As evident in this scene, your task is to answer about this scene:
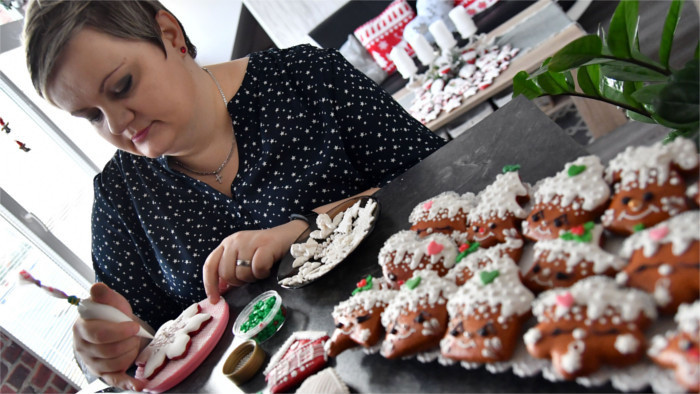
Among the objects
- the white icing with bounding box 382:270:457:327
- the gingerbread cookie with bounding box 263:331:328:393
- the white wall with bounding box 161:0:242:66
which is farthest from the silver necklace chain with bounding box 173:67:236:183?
the white wall with bounding box 161:0:242:66

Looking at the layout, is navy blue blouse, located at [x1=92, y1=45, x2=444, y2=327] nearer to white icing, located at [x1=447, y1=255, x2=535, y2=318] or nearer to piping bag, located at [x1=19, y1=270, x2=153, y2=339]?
piping bag, located at [x1=19, y1=270, x2=153, y2=339]

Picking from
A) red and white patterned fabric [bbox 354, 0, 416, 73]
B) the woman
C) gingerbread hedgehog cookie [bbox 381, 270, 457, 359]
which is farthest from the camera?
red and white patterned fabric [bbox 354, 0, 416, 73]

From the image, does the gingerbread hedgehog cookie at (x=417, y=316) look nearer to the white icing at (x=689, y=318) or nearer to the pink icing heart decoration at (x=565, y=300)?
the pink icing heart decoration at (x=565, y=300)

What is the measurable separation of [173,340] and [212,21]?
146 inches

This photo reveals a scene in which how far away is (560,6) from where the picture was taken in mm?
2863

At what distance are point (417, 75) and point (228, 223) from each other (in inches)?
90.7

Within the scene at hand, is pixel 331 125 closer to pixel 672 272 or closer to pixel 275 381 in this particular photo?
pixel 275 381

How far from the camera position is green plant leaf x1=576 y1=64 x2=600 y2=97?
2.91 feet

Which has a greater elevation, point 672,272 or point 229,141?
point 229,141

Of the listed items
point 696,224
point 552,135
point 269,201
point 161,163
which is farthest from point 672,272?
point 161,163

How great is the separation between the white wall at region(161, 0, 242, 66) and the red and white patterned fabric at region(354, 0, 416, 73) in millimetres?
1197

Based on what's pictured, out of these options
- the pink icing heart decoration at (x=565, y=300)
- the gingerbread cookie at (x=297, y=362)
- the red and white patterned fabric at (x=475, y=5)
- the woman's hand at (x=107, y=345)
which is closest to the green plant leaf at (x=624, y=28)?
the pink icing heart decoration at (x=565, y=300)

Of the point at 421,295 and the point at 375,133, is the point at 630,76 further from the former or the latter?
the point at 375,133

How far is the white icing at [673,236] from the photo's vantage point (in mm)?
442
